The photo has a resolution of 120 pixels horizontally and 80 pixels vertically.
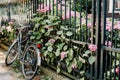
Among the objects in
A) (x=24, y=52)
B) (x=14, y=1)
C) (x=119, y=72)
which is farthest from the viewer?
(x=14, y=1)

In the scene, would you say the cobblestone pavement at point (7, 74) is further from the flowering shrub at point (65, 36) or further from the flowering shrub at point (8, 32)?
the flowering shrub at point (8, 32)

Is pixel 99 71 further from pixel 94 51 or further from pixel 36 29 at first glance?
pixel 36 29

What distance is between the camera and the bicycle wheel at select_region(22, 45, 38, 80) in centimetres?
594

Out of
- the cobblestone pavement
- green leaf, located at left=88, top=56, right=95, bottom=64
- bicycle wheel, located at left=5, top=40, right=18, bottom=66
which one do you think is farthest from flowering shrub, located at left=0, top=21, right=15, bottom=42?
green leaf, located at left=88, top=56, right=95, bottom=64

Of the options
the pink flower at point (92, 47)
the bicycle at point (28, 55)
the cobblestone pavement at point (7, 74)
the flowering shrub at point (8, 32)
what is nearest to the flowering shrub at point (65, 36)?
the pink flower at point (92, 47)

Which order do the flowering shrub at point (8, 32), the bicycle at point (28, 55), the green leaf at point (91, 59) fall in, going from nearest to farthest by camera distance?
the green leaf at point (91, 59) → the bicycle at point (28, 55) → the flowering shrub at point (8, 32)

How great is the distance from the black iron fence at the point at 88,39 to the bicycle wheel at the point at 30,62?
12.2 inches

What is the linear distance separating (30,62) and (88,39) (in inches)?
71.7

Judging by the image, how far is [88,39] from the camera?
4.69 meters

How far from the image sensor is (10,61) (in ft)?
23.3

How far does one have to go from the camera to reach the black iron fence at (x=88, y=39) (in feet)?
14.0

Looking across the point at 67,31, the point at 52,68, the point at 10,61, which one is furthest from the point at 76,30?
the point at 10,61

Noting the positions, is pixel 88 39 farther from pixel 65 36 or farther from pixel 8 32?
pixel 8 32

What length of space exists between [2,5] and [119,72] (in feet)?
22.8
